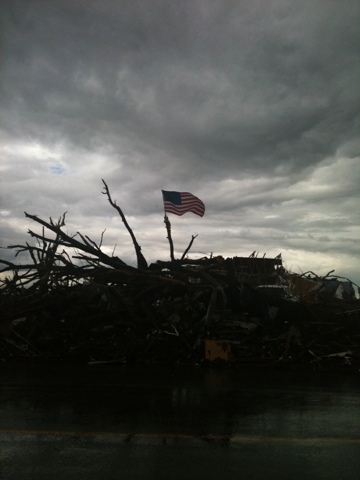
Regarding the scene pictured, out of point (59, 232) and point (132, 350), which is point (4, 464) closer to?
point (132, 350)

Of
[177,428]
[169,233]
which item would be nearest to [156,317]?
[169,233]

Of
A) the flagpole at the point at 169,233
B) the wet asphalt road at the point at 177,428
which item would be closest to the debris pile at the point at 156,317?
the flagpole at the point at 169,233

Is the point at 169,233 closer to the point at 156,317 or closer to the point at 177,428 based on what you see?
the point at 156,317

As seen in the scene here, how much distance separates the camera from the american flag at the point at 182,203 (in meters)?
14.4

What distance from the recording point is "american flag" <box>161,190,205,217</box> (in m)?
14.4

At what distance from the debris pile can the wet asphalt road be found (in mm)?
2353

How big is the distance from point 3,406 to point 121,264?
23.8 feet

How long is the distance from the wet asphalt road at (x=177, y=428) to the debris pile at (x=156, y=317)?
2.35m

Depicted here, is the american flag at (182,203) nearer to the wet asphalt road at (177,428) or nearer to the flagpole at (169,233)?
the flagpole at (169,233)

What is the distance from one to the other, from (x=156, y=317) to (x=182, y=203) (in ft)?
13.0

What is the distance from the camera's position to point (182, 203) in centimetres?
1461

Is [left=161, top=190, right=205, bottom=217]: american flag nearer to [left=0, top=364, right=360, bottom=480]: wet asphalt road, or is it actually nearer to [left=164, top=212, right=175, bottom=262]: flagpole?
[left=164, top=212, right=175, bottom=262]: flagpole

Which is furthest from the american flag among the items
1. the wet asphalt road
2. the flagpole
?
the wet asphalt road

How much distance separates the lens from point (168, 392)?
25.8ft
